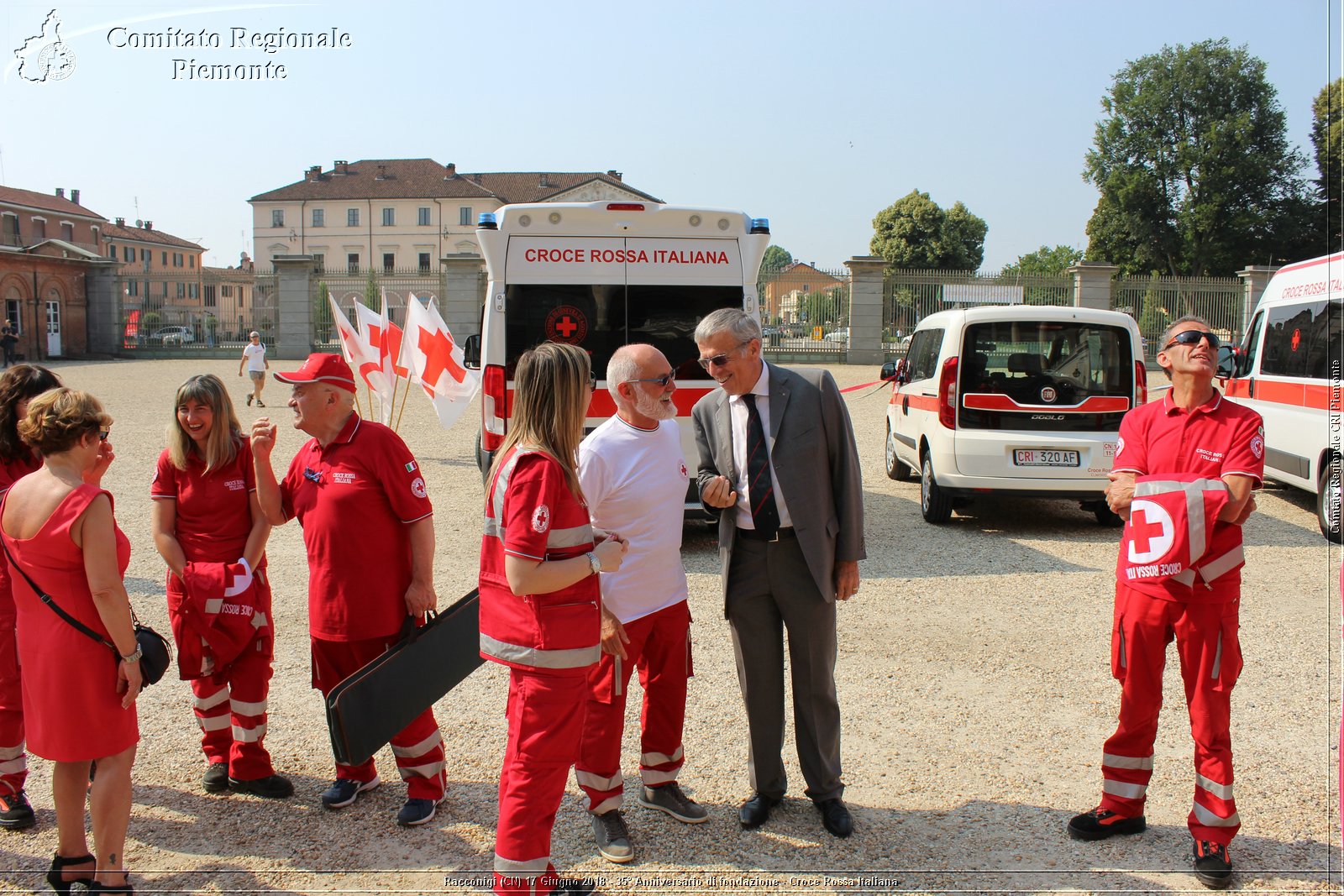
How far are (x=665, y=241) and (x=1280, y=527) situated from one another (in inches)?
253

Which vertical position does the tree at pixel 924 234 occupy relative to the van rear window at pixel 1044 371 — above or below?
above

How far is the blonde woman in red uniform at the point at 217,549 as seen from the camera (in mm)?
3799

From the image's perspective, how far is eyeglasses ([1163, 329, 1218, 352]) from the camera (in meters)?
3.46

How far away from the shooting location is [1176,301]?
34375 millimetres

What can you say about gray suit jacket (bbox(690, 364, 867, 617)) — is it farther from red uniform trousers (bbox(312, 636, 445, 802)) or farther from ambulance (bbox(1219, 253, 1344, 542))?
ambulance (bbox(1219, 253, 1344, 542))

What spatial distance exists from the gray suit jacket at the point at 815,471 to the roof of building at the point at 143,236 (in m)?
85.7

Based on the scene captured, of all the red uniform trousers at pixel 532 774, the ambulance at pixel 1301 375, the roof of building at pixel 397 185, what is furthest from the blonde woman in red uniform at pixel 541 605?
the roof of building at pixel 397 185

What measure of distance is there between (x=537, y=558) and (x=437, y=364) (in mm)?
9604

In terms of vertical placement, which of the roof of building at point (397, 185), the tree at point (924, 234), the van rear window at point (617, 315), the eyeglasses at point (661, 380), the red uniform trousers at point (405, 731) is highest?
the roof of building at point (397, 185)

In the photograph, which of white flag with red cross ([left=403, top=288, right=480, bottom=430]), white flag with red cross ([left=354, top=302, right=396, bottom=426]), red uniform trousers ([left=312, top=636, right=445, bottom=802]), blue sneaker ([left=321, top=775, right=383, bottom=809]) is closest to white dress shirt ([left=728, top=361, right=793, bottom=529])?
red uniform trousers ([left=312, top=636, right=445, bottom=802])

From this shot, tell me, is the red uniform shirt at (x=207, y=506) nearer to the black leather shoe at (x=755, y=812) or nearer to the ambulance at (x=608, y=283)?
the black leather shoe at (x=755, y=812)

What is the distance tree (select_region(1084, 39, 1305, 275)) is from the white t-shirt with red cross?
46.4m

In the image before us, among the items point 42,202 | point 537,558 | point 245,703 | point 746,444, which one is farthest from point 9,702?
point 42,202

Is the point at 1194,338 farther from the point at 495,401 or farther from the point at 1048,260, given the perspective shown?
the point at 1048,260
